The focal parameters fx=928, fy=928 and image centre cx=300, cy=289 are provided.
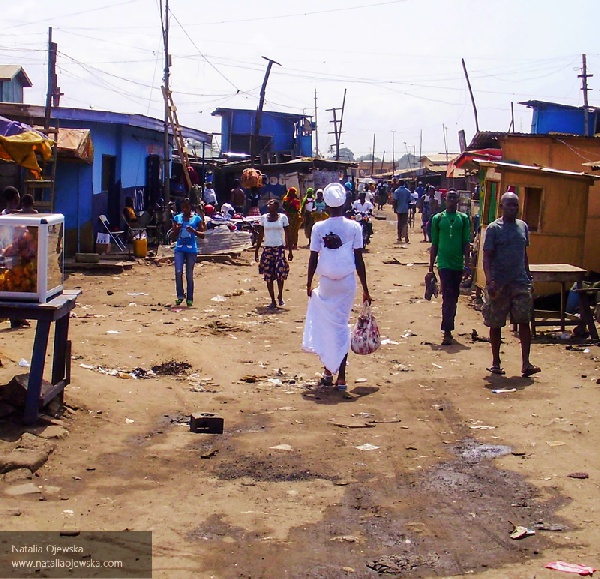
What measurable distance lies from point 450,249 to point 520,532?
20.6 ft

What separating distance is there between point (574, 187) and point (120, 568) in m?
10.7

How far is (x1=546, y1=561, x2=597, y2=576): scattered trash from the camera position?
→ 4180 mm

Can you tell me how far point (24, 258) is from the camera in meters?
6.45

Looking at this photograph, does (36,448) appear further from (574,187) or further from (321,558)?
(574,187)

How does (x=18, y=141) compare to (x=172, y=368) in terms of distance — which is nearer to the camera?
(x=172, y=368)

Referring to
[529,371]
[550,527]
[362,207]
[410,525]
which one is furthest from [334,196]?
[362,207]

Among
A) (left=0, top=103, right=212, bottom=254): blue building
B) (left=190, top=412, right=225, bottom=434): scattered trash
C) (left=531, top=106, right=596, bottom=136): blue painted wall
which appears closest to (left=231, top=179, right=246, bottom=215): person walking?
(left=0, top=103, right=212, bottom=254): blue building

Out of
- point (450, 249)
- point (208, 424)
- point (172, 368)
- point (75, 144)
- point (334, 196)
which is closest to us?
point (208, 424)

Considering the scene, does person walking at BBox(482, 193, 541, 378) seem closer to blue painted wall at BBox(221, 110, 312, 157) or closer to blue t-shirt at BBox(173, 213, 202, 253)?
blue t-shirt at BBox(173, 213, 202, 253)

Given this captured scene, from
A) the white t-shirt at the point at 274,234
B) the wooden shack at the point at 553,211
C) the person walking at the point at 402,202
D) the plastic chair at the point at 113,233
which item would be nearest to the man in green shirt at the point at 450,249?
the wooden shack at the point at 553,211

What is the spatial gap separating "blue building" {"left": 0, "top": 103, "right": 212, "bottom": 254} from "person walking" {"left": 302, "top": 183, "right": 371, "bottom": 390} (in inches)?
393

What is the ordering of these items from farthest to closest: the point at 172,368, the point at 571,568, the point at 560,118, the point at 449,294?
the point at 560,118, the point at 449,294, the point at 172,368, the point at 571,568

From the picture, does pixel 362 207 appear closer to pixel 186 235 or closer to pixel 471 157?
pixel 471 157

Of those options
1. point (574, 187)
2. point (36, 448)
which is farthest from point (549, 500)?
point (574, 187)
